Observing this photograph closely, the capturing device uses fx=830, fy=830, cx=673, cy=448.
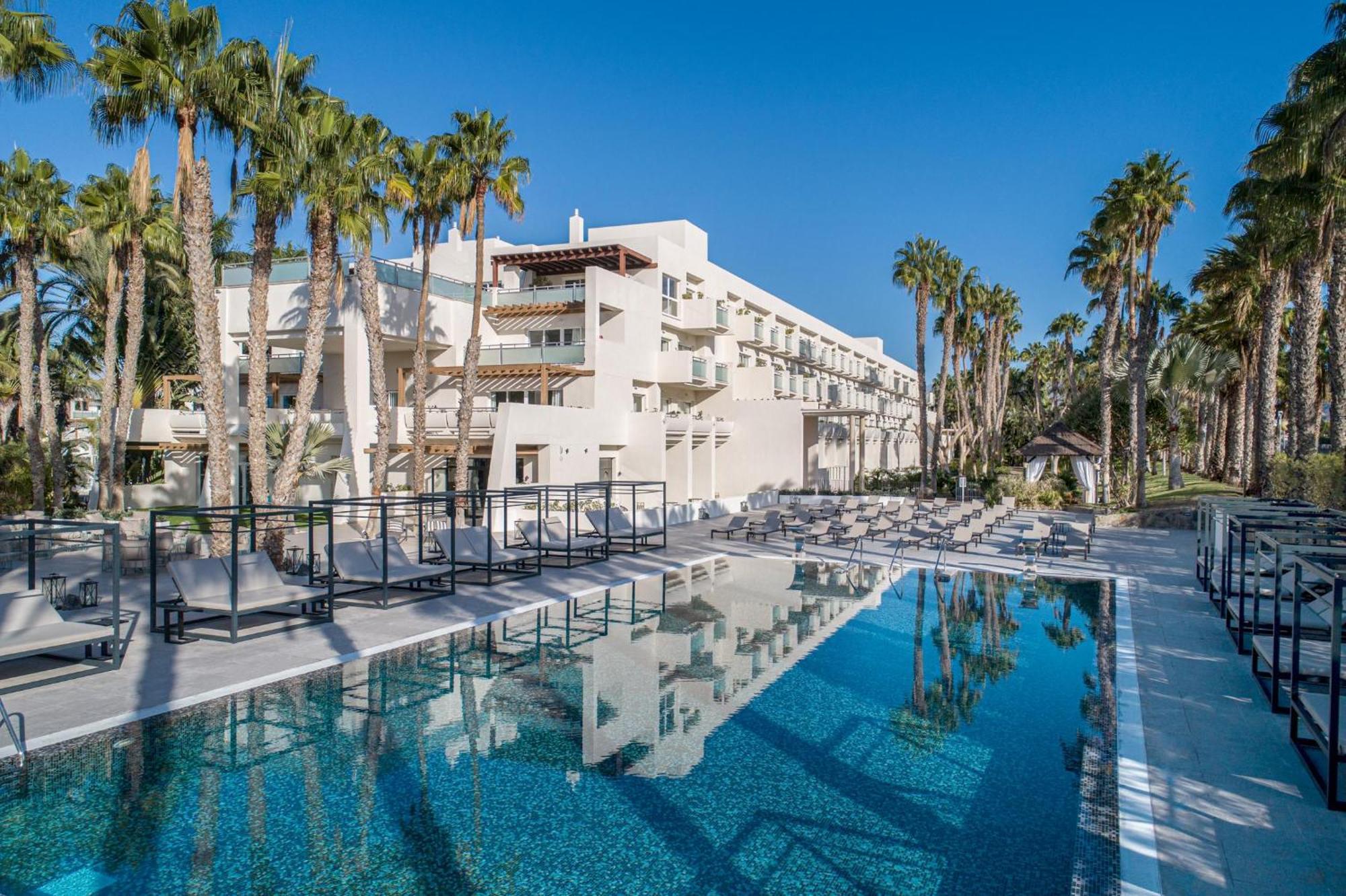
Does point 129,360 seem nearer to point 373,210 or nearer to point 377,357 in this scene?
point 377,357

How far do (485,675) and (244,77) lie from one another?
43.4 feet

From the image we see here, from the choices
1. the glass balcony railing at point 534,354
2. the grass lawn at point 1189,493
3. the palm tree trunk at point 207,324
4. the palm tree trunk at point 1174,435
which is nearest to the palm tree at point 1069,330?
the palm tree trunk at point 1174,435

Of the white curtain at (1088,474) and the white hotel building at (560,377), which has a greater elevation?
the white hotel building at (560,377)

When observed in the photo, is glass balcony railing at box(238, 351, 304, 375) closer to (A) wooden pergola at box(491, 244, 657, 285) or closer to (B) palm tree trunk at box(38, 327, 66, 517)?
(B) palm tree trunk at box(38, 327, 66, 517)

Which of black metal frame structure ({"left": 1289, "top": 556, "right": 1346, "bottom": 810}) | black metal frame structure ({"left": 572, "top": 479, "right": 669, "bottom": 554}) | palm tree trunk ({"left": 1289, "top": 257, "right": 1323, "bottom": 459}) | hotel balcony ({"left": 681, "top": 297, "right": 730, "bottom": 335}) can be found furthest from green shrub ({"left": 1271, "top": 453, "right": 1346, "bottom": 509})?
hotel balcony ({"left": 681, "top": 297, "right": 730, "bottom": 335})

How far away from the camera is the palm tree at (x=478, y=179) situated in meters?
23.2

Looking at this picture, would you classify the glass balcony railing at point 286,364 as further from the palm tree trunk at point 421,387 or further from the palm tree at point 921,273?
the palm tree at point 921,273

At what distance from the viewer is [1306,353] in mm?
20938

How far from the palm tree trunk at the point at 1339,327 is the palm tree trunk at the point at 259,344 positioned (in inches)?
917

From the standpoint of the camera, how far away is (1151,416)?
47.0 m

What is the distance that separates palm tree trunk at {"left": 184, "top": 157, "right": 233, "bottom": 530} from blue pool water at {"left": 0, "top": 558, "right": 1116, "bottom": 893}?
7.99 meters

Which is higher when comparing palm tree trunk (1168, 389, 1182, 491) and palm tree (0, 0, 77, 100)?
palm tree (0, 0, 77, 100)

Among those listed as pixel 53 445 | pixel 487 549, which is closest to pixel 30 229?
pixel 53 445

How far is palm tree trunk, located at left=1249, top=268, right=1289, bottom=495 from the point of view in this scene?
2245cm
